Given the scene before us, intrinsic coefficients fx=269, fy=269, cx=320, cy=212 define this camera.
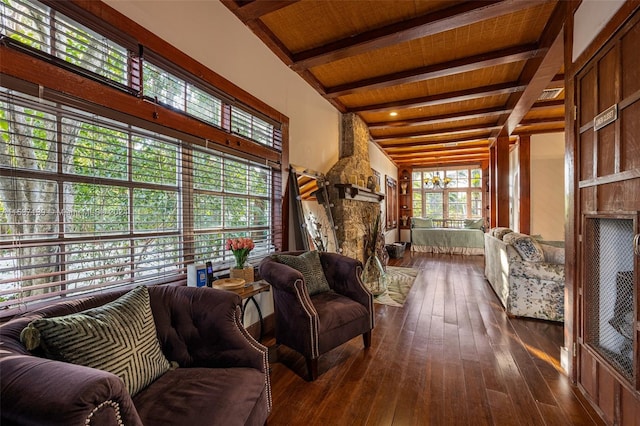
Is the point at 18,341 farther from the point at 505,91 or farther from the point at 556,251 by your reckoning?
the point at 505,91

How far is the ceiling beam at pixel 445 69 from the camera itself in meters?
2.85

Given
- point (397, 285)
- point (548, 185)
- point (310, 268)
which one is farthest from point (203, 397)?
point (548, 185)

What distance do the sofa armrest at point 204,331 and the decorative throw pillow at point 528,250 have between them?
10.3 feet

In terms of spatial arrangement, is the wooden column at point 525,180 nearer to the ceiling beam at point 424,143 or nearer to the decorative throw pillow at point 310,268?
the ceiling beam at point 424,143

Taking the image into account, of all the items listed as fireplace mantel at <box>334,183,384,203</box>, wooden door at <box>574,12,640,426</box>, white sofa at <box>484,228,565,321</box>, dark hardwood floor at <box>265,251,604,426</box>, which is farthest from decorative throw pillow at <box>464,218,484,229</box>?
wooden door at <box>574,12,640,426</box>

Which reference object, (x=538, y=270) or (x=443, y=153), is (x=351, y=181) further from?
(x=443, y=153)

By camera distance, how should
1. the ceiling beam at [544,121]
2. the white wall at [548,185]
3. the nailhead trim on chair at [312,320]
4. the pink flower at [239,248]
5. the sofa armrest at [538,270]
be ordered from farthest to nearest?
the white wall at [548,185]
the ceiling beam at [544,121]
the sofa armrest at [538,270]
the pink flower at [239,248]
the nailhead trim on chair at [312,320]

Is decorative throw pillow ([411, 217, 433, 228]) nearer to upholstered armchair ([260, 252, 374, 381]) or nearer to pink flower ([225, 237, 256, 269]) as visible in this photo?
upholstered armchair ([260, 252, 374, 381])

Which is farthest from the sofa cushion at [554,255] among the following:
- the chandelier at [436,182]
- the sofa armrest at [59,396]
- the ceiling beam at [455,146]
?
the chandelier at [436,182]

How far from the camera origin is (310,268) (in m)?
2.45

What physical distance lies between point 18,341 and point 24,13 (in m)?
1.42

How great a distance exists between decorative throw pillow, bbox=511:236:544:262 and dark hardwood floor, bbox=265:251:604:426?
0.71 m

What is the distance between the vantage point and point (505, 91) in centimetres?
373

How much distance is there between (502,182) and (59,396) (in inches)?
256
